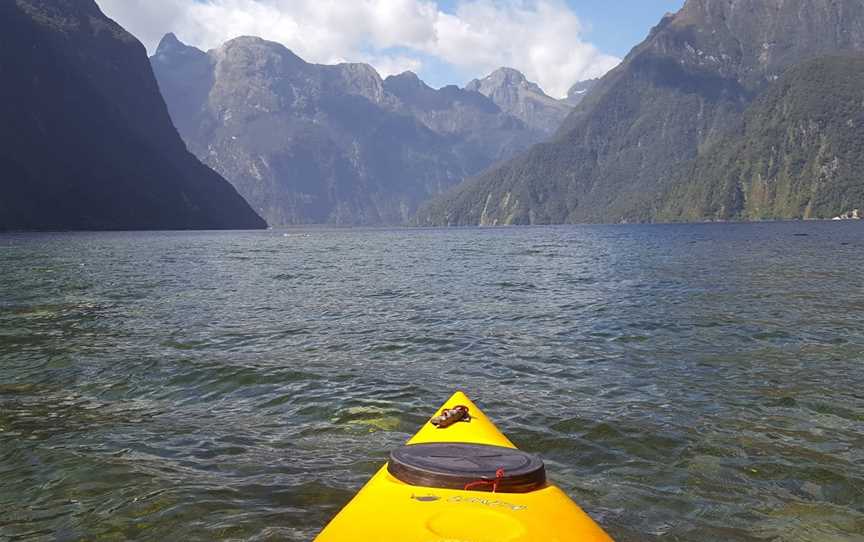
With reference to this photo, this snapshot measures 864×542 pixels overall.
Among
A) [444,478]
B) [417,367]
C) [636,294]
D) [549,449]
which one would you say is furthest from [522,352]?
[636,294]

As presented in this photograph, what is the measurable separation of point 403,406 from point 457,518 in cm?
705

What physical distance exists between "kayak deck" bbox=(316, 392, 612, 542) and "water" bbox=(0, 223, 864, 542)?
1.87 m

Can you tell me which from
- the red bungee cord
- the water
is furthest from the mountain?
the red bungee cord

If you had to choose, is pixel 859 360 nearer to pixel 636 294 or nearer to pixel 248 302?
pixel 636 294

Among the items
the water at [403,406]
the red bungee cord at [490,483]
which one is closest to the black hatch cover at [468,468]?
the red bungee cord at [490,483]

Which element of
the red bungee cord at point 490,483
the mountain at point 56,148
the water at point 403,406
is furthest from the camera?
the mountain at point 56,148

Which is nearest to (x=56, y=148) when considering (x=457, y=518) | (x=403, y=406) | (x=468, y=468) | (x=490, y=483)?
(x=403, y=406)

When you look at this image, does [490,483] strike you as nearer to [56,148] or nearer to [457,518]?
[457,518]

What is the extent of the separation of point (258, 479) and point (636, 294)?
80.5 feet

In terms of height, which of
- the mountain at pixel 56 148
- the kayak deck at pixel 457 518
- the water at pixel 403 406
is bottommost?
the water at pixel 403 406

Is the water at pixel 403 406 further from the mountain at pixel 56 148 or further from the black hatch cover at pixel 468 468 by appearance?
the mountain at pixel 56 148

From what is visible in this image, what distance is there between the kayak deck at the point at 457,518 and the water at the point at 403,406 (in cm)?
187

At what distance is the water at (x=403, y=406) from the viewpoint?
752 cm

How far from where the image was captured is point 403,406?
11828 millimetres
